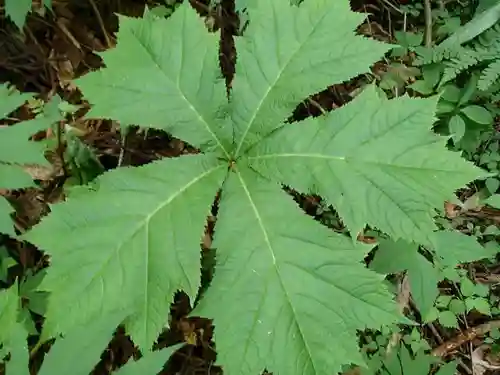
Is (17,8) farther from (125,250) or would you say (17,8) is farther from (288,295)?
(288,295)

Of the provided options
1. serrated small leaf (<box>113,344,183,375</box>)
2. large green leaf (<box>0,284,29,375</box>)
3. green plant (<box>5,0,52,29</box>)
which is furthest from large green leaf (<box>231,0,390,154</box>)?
large green leaf (<box>0,284,29,375</box>)

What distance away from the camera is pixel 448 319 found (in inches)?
113

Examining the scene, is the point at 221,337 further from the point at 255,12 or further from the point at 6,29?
the point at 6,29

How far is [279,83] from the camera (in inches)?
82.1

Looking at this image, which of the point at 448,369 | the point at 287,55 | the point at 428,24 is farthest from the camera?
the point at 428,24

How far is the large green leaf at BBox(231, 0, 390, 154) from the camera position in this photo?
2070 mm

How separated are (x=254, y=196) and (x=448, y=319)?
137 centimetres

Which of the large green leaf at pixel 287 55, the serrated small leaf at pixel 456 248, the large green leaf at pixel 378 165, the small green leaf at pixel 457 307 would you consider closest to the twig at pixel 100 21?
the large green leaf at pixel 287 55

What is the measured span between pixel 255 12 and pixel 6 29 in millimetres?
1513

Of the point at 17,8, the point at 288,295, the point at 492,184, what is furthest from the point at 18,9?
the point at 492,184

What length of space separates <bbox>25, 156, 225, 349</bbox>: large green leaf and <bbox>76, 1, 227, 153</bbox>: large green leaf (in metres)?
0.22

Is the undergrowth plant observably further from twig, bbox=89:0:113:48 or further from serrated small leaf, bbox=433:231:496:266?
twig, bbox=89:0:113:48

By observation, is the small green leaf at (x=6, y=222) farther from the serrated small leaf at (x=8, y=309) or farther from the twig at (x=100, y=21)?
the twig at (x=100, y=21)

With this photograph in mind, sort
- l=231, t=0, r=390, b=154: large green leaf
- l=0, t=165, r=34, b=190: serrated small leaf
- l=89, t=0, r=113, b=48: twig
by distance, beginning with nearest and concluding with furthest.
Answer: l=231, t=0, r=390, b=154: large green leaf → l=0, t=165, r=34, b=190: serrated small leaf → l=89, t=0, r=113, b=48: twig
